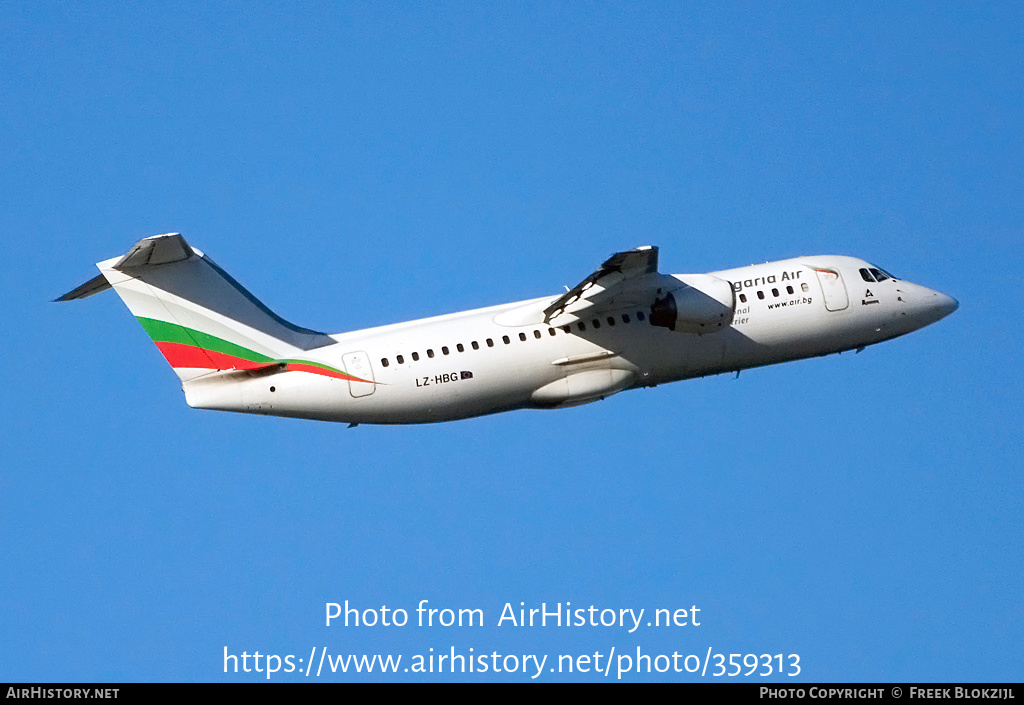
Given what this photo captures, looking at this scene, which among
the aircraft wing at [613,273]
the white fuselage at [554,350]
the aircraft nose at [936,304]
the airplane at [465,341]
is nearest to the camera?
the aircraft wing at [613,273]

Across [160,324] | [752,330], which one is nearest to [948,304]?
[752,330]

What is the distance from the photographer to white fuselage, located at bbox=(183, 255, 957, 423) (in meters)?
26.4

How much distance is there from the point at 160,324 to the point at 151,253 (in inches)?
55.6

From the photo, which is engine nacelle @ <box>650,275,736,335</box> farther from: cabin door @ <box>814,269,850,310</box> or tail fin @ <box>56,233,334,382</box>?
tail fin @ <box>56,233,334,382</box>

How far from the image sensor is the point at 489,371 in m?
26.8

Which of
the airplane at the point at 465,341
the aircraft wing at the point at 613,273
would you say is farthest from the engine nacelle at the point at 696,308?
the aircraft wing at the point at 613,273

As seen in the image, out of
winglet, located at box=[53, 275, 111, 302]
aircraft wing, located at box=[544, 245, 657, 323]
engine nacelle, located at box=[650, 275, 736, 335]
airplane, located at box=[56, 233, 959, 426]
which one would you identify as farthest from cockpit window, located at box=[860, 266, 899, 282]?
winglet, located at box=[53, 275, 111, 302]

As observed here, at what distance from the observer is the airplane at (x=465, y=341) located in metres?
26.2

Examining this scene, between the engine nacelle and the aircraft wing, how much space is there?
76cm

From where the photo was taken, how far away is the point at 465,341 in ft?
87.9

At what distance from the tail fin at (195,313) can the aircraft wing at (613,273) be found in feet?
14.0

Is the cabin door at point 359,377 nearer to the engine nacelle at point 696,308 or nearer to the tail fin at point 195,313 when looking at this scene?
the tail fin at point 195,313

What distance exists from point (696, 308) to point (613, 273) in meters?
1.89
